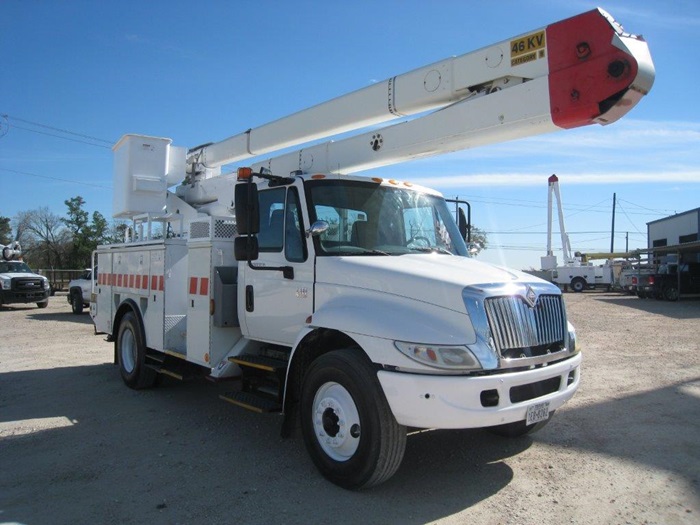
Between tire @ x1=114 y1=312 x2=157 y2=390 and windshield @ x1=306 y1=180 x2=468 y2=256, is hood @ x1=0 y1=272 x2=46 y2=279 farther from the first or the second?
windshield @ x1=306 y1=180 x2=468 y2=256

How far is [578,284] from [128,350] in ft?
126

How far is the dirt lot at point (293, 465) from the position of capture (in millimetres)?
3990

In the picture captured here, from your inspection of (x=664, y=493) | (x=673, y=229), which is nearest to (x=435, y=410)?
(x=664, y=493)

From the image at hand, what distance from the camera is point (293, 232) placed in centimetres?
518

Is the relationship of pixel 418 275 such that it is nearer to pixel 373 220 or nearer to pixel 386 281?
pixel 386 281

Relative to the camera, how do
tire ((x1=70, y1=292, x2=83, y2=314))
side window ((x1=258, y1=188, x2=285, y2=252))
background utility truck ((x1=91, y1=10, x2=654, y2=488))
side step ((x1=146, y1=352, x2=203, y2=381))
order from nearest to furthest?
background utility truck ((x1=91, y1=10, x2=654, y2=488)) < side window ((x1=258, y1=188, x2=285, y2=252)) < side step ((x1=146, y1=352, x2=203, y2=381)) < tire ((x1=70, y1=292, x2=83, y2=314))

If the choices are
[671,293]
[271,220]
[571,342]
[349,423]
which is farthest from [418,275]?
[671,293]

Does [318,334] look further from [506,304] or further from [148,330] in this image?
[148,330]

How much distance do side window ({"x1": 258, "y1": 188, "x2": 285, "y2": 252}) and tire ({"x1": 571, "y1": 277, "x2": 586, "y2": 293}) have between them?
3965cm

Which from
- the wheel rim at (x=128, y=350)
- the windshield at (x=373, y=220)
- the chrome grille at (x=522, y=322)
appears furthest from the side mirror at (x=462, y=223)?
the wheel rim at (x=128, y=350)

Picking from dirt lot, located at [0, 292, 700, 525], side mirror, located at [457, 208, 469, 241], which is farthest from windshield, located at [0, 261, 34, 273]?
side mirror, located at [457, 208, 469, 241]

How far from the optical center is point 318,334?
15.5 feet

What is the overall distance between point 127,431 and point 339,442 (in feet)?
9.30

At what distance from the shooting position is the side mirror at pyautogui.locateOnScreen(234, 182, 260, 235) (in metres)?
5.02
